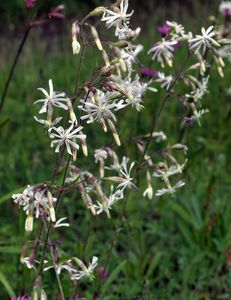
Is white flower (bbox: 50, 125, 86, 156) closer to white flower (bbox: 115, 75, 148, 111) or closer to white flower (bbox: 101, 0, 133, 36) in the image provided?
white flower (bbox: 115, 75, 148, 111)

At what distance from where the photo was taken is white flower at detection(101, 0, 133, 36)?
210 centimetres

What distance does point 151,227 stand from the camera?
3.89 m

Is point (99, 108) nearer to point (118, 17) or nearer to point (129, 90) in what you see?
point (129, 90)

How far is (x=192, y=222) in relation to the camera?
12.5 ft

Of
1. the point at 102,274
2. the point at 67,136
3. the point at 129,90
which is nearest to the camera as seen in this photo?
the point at 67,136

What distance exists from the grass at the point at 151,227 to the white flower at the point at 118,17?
102 centimetres

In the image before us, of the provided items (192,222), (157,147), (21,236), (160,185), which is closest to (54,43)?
(157,147)

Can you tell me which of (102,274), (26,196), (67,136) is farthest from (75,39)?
(102,274)

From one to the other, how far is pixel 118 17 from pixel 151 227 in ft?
6.54

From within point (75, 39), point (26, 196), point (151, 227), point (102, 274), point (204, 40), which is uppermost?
point (75, 39)

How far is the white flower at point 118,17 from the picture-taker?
2104mm

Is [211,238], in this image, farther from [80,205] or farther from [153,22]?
[153,22]

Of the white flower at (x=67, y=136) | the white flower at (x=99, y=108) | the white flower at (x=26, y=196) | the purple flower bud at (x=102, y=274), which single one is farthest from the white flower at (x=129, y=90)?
the purple flower bud at (x=102, y=274)

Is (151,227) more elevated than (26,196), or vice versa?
(26,196)
